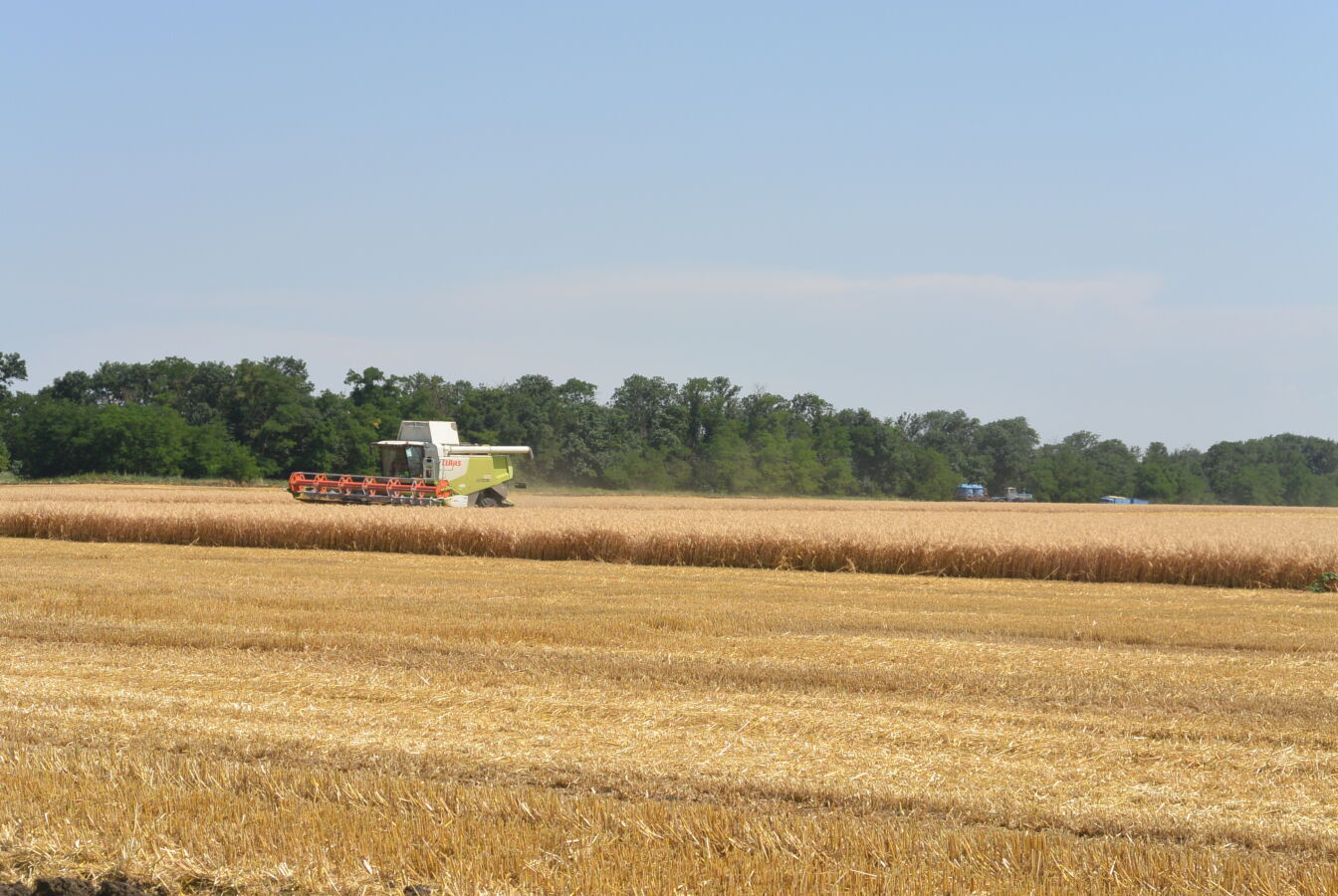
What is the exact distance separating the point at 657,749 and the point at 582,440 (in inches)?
3297

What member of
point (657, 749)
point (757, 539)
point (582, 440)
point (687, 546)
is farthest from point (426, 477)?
point (582, 440)

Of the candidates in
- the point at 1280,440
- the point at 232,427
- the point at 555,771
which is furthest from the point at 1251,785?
the point at 1280,440

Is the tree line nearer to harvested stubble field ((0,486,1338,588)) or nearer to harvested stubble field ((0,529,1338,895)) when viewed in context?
harvested stubble field ((0,486,1338,588))

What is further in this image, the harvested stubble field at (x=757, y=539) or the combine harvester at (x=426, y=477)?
the combine harvester at (x=426, y=477)

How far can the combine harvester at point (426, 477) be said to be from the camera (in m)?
34.1

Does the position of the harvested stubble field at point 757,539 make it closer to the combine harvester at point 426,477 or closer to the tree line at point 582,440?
the combine harvester at point 426,477

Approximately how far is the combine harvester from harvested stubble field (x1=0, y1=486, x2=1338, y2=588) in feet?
18.9

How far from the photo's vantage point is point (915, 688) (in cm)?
916

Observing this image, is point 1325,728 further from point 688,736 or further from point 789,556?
point 789,556

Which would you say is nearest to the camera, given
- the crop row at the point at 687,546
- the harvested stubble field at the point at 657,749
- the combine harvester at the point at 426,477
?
the harvested stubble field at the point at 657,749

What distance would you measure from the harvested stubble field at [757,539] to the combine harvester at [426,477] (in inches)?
227

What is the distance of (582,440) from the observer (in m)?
90.6

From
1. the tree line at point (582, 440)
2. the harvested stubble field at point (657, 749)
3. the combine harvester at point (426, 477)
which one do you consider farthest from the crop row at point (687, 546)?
the tree line at point (582, 440)

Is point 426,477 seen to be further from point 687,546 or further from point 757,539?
point 757,539
